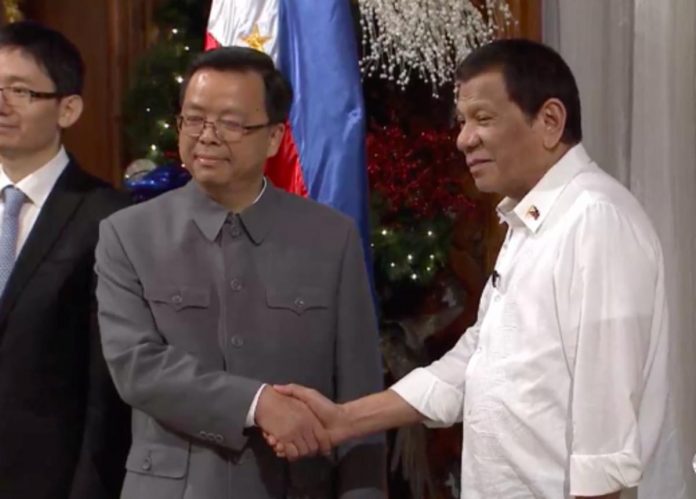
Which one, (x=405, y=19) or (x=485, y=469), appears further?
(x=405, y=19)

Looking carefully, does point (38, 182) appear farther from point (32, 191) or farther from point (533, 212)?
point (533, 212)

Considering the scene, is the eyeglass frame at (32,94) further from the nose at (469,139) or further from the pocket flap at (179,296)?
the nose at (469,139)

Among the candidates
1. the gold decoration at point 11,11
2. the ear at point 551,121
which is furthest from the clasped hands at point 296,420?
the gold decoration at point 11,11

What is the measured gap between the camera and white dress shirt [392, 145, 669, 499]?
1.79m

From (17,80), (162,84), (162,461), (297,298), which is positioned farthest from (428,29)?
(162,461)

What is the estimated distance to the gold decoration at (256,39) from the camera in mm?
3047

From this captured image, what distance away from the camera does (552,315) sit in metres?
1.88

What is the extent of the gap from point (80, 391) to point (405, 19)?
1.55m

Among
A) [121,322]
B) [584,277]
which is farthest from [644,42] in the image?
[121,322]

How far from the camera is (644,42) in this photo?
9.59ft

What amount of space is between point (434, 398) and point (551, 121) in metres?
0.56

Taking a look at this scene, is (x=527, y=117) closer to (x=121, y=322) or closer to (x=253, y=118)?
(x=253, y=118)

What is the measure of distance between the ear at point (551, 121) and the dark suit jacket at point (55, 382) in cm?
90

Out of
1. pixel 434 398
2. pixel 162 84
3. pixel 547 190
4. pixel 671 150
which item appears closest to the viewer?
A: pixel 547 190
